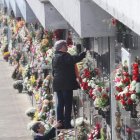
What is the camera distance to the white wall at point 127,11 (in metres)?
4.98

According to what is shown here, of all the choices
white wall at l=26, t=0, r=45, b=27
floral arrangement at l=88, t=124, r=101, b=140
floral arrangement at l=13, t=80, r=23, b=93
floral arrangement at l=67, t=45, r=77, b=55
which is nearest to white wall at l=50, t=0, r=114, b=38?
floral arrangement at l=88, t=124, r=101, b=140

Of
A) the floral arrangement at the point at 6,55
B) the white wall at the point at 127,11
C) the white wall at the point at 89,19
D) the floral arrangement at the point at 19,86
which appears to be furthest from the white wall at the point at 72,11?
the floral arrangement at the point at 6,55

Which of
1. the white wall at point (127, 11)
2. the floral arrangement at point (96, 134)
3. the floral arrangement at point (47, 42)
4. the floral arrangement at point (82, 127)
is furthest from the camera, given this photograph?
the floral arrangement at point (47, 42)

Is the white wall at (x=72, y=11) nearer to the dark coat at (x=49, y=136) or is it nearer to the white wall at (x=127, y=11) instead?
the white wall at (x=127, y=11)

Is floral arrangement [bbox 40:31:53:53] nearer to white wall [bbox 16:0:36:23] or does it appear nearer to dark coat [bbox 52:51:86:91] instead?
white wall [bbox 16:0:36:23]

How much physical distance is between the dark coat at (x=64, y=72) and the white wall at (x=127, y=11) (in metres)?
3.29

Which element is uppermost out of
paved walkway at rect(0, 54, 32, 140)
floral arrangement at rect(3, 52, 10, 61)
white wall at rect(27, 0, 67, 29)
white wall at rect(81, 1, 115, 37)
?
white wall at rect(27, 0, 67, 29)

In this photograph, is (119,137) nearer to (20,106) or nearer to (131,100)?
(131,100)

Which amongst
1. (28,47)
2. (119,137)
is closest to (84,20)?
(119,137)

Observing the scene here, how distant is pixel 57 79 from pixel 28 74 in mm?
9572

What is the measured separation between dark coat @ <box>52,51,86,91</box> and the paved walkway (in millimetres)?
4950

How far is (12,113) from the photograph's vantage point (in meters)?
17.6

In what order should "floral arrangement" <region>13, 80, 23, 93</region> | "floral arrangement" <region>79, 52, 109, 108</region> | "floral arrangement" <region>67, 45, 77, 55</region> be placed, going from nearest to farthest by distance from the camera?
"floral arrangement" <region>79, 52, 109, 108</region>
"floral arrangement" <region>67, 45, 77, 55</region>
"floral arrangement" <region>13, 80, 23, 93</region>

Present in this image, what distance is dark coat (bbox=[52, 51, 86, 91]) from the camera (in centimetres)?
941
